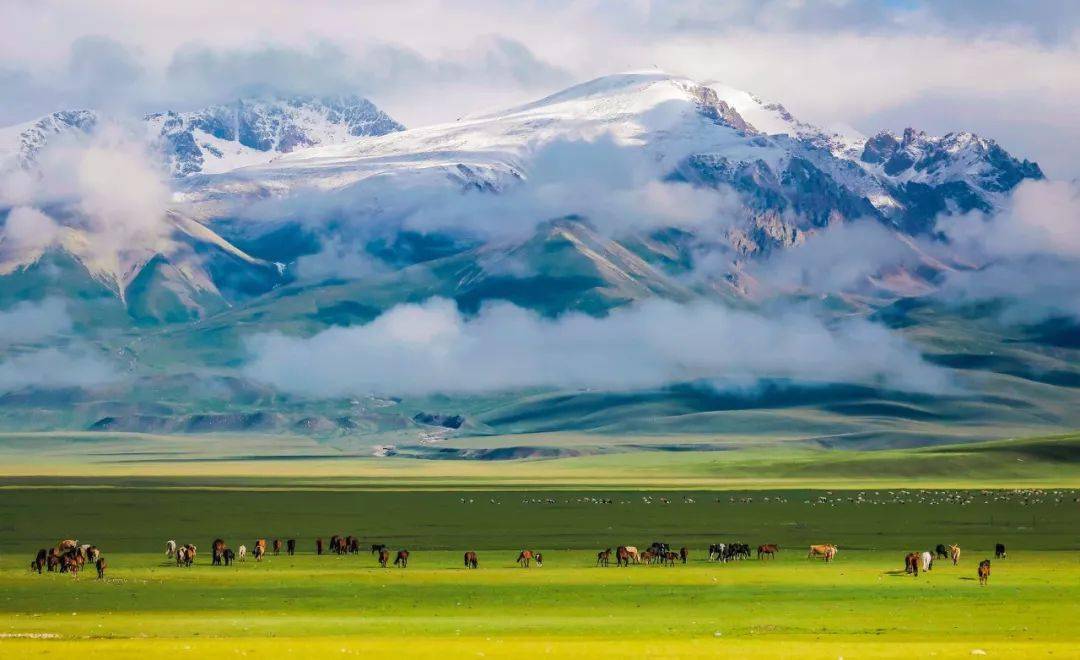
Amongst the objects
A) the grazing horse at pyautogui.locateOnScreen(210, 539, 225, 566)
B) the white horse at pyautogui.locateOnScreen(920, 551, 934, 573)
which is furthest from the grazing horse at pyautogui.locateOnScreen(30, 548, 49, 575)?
the white horse at pyautogui.locateOnScreen(920, 551, 934, 573)

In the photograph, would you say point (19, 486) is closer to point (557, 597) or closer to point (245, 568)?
point (245, 568)

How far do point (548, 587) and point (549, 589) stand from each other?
0.94 m

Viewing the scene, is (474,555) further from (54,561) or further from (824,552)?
(54,561)

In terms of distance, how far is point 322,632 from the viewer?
5716 centimetres

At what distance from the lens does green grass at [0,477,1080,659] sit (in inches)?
2080

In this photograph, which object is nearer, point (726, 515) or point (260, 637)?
point (260, 637)

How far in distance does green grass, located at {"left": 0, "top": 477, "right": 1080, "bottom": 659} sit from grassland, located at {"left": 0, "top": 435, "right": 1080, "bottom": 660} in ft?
0.60

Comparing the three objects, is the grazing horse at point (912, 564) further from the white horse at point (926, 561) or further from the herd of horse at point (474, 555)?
the white horse at point (926, 561)

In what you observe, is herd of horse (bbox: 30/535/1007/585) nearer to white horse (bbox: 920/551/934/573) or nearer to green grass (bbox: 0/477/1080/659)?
white horse (bbox: 920/551/934/573)

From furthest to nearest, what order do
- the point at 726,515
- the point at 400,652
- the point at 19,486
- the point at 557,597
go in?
the point at 19,486 < the point at 726,515 < the point at 557,597 < the point at 400,652

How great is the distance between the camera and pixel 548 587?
246 ft

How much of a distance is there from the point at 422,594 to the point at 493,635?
55.6ft

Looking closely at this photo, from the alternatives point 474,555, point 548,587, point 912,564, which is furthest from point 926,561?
point 474,555

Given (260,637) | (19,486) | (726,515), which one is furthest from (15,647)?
(19,486)
